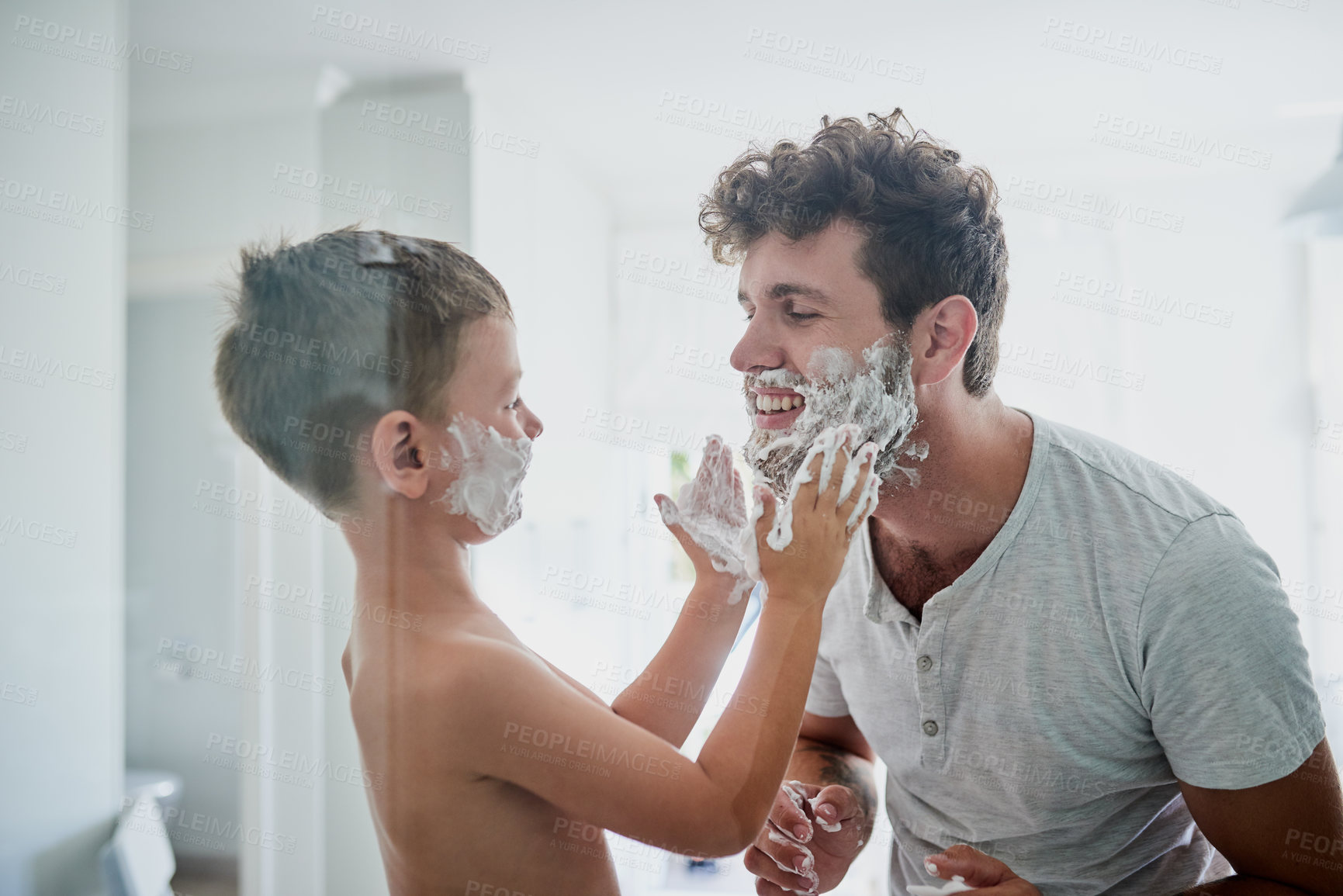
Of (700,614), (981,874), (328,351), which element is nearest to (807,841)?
(981,874)

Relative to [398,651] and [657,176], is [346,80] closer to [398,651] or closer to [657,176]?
[398,651]

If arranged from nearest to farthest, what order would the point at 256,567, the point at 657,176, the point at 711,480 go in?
the point at 256,567
the point at 711,480
the point at 657,176

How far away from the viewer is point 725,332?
1.46 meters

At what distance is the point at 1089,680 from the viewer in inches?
28.2

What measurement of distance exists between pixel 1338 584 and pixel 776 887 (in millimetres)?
1151

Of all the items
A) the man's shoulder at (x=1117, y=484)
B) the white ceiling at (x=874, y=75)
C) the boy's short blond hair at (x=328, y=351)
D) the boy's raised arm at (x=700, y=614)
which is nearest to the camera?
the boy's short blond hair at (x=328, y=351)

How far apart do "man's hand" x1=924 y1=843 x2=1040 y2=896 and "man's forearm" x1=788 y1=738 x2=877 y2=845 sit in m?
0.19

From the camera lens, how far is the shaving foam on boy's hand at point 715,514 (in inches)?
26.4

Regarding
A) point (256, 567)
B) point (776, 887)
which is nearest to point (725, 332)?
point (776, 887)

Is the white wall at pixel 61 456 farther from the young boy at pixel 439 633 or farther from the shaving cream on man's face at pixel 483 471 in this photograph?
the shaving cream on man's face at pixel 483 471

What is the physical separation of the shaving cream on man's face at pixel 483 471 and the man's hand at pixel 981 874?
0.49 meters

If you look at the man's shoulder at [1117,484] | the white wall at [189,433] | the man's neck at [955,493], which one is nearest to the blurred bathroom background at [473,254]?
the white wall at [189,433]

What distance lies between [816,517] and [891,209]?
14.7 inches

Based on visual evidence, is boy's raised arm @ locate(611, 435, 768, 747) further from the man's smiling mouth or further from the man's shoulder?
the man's shoulder
